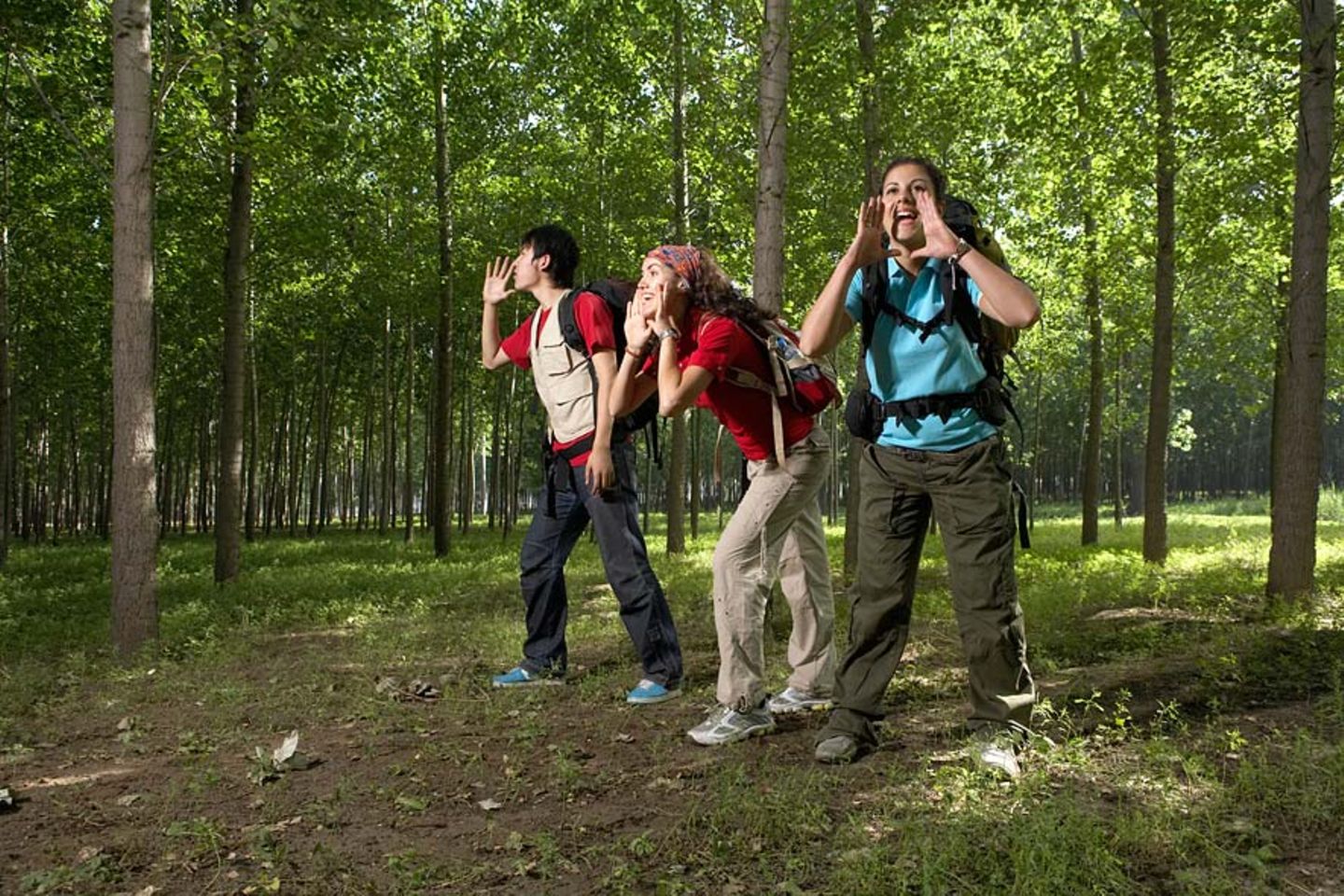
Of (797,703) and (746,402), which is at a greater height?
(746,402)

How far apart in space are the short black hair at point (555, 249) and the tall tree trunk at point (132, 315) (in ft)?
12.1

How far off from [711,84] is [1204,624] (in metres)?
6.21

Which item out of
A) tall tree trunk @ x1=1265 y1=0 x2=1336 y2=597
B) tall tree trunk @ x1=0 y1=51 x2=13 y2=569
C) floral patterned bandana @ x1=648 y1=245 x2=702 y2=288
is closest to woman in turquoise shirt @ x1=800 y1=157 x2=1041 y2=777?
floral patterned bandana @ x1=648 y1=245 x2=702 y2=288

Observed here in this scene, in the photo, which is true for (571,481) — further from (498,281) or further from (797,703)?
(797,703)

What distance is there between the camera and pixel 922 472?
388cm

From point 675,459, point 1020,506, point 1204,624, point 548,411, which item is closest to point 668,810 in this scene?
point 1020,506

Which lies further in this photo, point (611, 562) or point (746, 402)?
point (611, 562)

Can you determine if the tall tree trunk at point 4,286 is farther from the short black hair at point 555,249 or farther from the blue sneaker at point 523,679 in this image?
the blue sneaker at point 523,679

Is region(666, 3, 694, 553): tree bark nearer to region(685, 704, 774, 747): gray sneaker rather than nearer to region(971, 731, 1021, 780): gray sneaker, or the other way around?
region(685, 704, 774, 747): gray sneaker

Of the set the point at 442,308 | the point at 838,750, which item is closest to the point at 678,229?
the point at 442,308

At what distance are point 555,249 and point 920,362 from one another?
8.93 feet

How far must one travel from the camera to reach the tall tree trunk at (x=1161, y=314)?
36.2 ft

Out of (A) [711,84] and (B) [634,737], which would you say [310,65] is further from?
(B) [634,737]

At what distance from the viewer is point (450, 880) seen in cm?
301
